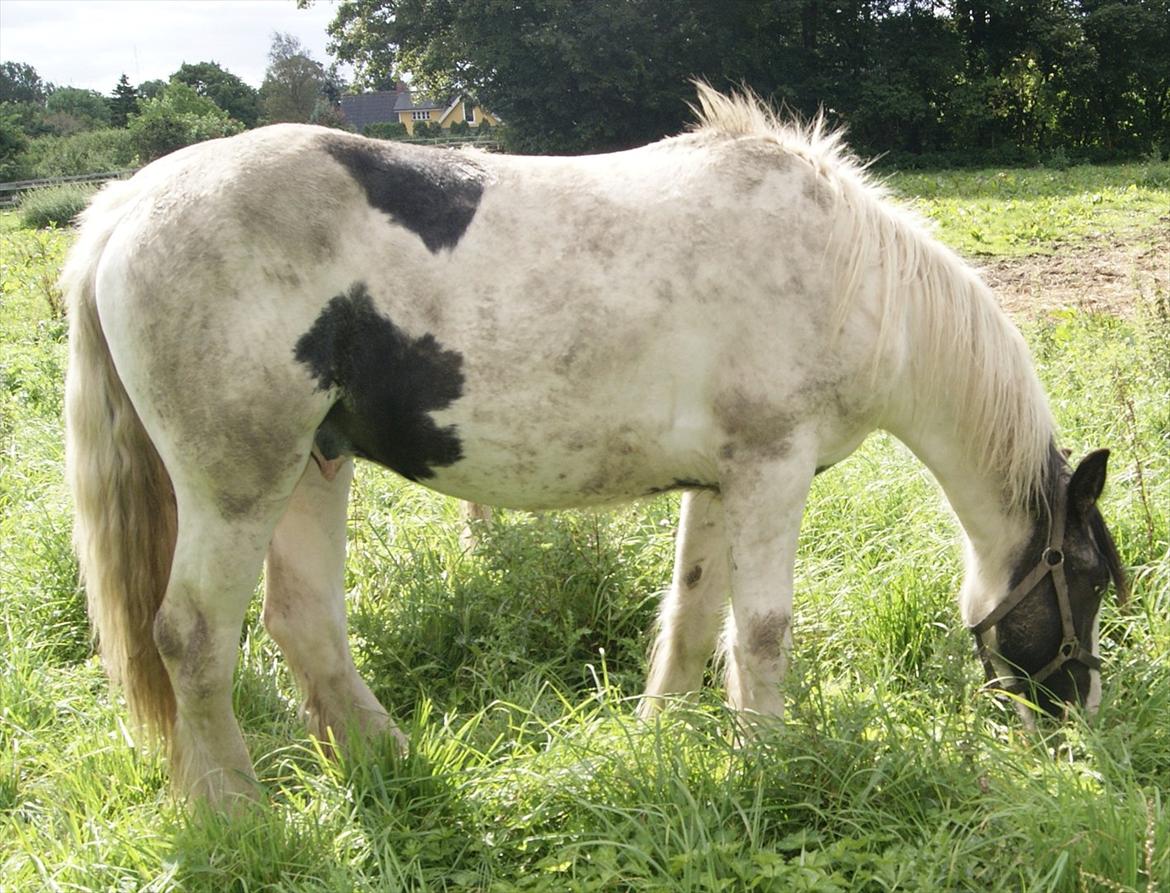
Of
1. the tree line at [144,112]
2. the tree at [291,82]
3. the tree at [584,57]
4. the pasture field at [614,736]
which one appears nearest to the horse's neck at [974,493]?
the pasture field at [614,736]

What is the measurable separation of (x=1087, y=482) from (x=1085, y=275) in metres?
5.79

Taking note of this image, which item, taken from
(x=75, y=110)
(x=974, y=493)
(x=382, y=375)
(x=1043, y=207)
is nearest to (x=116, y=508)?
(x=382, y=375)

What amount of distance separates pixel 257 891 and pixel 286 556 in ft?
3.55

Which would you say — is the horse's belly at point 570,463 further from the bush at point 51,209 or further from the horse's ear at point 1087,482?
the bush at point 51,209

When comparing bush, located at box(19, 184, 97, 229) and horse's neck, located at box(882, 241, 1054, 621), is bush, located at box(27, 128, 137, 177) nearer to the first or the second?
bush, located at box(19, 184, 97, 229)

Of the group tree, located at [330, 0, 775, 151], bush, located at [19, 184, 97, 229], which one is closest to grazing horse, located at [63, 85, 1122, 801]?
bush, located at [19, 184, 97, 229]

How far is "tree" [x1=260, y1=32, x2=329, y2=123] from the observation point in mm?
63188

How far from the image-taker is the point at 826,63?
2642 cm

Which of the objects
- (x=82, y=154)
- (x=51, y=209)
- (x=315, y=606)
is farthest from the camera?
(x=82, y=154)

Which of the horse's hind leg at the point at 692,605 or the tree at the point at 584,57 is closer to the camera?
the horse's hind leg at the point at 692,605

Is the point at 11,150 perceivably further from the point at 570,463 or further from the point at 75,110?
the point at 570,463

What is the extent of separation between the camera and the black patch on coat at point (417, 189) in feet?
8.58

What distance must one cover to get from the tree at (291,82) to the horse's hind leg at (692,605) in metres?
64.1

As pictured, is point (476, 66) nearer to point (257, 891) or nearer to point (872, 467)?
point (872, 467)
